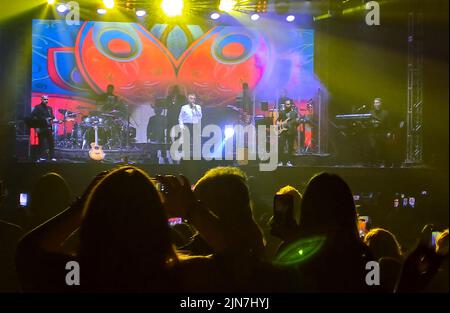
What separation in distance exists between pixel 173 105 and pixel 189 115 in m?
0.43

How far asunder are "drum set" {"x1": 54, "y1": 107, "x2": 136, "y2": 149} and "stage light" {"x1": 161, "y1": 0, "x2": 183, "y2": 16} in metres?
2.35

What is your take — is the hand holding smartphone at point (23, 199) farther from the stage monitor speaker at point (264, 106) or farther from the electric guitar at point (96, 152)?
the stage monitor speaker at point (264, 106)

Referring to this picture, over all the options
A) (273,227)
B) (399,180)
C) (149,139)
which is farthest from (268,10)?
(273,227)

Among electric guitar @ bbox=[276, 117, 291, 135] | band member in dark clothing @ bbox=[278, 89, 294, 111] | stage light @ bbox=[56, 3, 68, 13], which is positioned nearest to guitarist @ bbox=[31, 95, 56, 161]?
stage light @ bbox=[56, 3, 68, 13]

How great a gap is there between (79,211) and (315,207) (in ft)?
2.79

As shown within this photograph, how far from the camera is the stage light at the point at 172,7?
28.5ft

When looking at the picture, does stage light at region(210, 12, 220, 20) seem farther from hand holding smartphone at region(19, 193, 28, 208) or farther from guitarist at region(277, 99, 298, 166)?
hand holding smartphone at region(19, 193, 28, 208)

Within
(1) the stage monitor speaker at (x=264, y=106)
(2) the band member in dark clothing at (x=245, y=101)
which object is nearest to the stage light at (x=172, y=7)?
(2) the band member in dark clothing at (x=245, y=101)

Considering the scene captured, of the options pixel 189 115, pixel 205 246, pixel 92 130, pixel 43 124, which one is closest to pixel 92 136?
pixel 92 130

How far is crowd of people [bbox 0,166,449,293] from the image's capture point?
1181 mm

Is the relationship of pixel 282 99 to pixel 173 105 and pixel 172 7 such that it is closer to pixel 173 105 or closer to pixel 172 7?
pixel 173 105

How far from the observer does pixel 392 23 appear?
9469 millimetres
